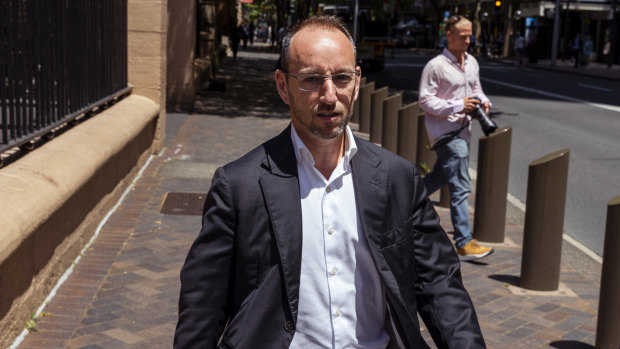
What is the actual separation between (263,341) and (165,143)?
430 inches

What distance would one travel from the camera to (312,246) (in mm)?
2256

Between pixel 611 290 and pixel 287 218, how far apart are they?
308 cm

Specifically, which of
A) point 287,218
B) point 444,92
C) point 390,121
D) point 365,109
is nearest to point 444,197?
point 444,92

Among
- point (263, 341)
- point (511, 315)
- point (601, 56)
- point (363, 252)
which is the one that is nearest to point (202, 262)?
point (263, 341)

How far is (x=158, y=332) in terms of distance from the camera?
4.85 m

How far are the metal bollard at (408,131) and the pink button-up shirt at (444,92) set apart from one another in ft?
11.4

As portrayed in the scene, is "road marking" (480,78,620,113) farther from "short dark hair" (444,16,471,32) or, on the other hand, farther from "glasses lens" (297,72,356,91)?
"glasses lens" (297,72,356,91)

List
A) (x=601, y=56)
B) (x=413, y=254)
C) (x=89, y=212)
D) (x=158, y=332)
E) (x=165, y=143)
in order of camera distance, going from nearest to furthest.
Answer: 1. (x=413, y=254)
2. (x=158, y=332)
3. (x=89, y=212)
4. (x=165, y=143)
5. (x=601, y=56)

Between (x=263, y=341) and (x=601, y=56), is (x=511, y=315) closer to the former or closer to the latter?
(x=263, y=341)

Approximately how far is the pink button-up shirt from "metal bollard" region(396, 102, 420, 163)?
3.49 m

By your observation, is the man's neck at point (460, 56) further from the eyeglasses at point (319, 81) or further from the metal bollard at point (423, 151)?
the eyeglasses at point (319, 81)

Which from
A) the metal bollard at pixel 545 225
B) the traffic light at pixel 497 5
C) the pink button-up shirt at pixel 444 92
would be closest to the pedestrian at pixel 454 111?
the pink button-up shirt at pixel 444 92

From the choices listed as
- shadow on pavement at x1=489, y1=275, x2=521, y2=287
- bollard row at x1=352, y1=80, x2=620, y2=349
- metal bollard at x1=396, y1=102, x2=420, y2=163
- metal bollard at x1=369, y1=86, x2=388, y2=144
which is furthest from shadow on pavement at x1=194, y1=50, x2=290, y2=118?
shadow on pavement at x1=489, y1=275, x2=521, y2=287

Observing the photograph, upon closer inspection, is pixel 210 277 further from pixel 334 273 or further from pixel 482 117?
pixel 482 117
